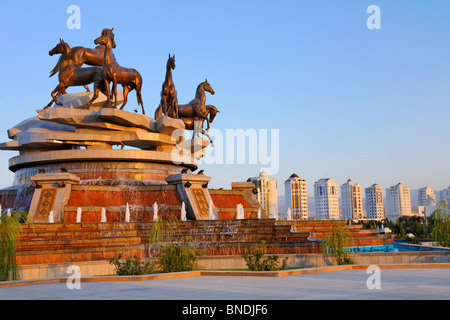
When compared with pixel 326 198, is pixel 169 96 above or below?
above

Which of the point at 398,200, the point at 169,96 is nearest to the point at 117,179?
the point at 169,96

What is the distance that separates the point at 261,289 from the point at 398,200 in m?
198

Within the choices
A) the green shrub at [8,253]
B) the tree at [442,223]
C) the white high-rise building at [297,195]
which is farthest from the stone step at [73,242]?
the white high-rise building at [297,195]

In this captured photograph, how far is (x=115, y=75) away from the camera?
30.3 metres

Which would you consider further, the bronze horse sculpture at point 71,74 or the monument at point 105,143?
the bronze horse sculpture at point 71,74

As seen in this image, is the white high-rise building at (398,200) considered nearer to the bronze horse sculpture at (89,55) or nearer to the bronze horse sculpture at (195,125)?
the bronze horse sculpture at (195,125)

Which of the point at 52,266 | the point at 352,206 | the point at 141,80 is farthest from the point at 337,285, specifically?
the point at 352,206

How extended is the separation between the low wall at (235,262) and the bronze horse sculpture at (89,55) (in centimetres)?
2054

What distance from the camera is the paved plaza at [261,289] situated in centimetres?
902

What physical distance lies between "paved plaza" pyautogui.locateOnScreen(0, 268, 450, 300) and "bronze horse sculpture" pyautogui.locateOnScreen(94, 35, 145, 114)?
20102 mm

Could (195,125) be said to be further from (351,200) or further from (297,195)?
(351,200)

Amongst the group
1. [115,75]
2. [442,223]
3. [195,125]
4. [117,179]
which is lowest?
[442,223]
